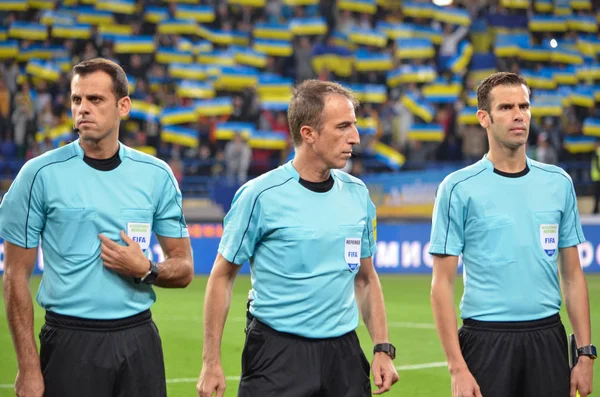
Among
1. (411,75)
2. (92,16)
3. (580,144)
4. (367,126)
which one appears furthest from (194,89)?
(580,144)

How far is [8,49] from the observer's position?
22109 millimetres

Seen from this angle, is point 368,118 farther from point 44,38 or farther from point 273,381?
point 273,381

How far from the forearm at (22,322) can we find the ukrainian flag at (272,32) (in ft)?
60.0

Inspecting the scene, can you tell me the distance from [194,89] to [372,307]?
16758mm

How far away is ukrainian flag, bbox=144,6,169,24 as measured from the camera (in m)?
22.9

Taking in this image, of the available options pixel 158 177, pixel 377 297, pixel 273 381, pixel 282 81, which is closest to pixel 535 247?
pixel 377 297

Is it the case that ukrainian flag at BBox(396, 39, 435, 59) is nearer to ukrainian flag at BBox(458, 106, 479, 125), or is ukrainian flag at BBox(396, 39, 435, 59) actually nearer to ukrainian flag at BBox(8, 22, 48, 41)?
ukrainian flag at BBox(458, 106, 479, 125)

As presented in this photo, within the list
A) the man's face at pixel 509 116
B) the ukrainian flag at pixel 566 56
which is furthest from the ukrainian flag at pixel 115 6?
the man's face at pixel 509 116

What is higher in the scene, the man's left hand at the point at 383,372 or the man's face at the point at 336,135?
the man's face at the point at 336,135

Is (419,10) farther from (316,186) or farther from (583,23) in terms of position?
(316,186)

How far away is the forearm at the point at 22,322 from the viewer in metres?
4.43

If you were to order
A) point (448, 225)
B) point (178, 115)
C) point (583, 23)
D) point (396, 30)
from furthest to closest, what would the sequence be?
point (583, 23), point (396, 30), point (178, 115), point (448, 225)

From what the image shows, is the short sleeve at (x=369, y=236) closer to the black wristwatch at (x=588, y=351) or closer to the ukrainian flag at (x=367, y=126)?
the black wristwatch at (x=588, y=351)

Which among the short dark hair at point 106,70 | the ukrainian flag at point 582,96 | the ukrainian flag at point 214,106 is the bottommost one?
the short dark hair at point 106,70
